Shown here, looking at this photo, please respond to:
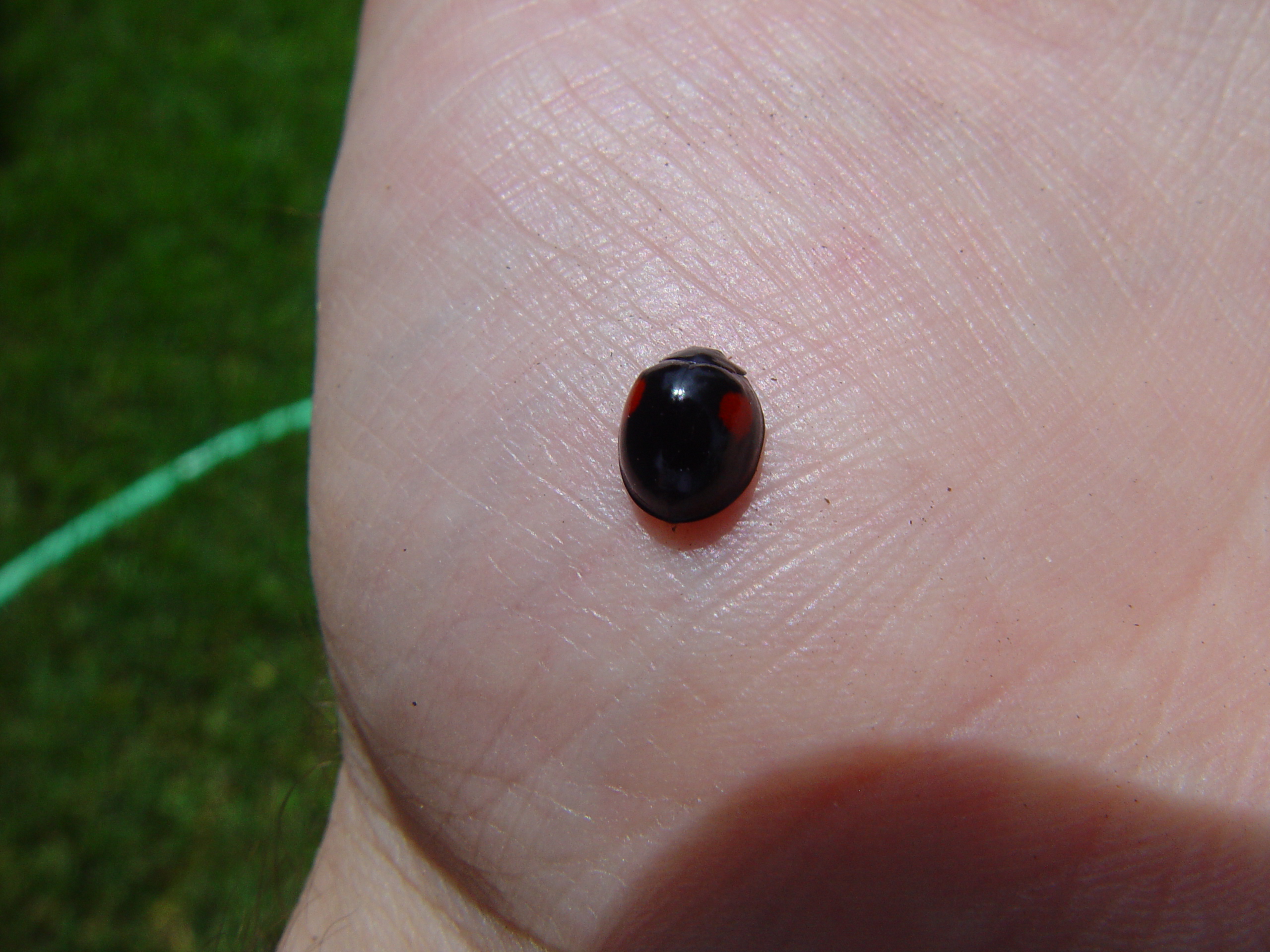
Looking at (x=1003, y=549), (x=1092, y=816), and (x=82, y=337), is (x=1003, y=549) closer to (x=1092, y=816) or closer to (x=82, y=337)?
(x=1092, y=816)

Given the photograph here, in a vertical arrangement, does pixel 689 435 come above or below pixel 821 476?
above

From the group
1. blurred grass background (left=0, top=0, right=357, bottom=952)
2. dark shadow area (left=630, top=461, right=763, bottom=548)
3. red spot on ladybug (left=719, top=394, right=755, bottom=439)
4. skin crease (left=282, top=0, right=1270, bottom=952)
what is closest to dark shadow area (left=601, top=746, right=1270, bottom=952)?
skin crease (left=282, top=0, right=1270, bottom=952)

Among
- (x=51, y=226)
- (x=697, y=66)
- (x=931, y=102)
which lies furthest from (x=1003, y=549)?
(x=51, y=226)

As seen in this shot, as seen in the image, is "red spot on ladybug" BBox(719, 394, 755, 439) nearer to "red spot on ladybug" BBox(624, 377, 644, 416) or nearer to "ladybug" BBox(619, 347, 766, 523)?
"ladybug" BBox(619, 347, 766, 523)

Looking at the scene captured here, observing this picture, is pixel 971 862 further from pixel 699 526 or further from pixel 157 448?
pixel 157 448

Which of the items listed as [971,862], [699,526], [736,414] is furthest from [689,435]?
[971,862]

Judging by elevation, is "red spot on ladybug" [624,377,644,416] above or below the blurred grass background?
above

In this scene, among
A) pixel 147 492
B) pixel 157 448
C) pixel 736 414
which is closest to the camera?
pixel 736 414
